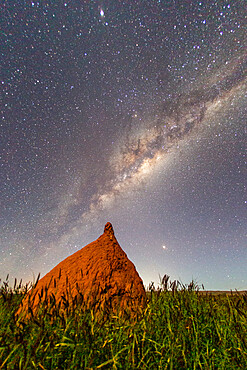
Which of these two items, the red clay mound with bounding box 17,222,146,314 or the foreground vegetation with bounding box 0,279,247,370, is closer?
the foreground vegetation with bounding box 0,279,247,370

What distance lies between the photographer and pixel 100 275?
4.21m

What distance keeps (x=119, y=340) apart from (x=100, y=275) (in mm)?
1835

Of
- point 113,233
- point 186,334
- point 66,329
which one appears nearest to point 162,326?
point 186,334

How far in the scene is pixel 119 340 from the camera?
2.42 m

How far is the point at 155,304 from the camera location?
12.0ft

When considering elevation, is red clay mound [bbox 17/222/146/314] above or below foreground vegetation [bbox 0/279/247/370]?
above

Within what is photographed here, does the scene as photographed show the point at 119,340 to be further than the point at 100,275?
No

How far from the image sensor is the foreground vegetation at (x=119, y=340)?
6.56 ft

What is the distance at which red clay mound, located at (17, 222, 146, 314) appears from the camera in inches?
153

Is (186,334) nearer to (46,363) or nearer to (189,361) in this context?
(189,361)

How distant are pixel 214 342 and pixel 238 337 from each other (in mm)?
312

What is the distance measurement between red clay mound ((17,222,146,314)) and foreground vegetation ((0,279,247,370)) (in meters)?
0.58

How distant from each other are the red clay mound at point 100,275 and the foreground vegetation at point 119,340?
1.89 ft

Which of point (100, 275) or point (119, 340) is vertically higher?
point (100, 275)
